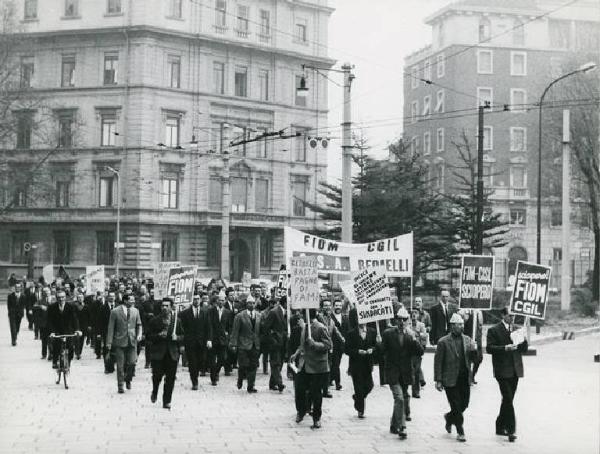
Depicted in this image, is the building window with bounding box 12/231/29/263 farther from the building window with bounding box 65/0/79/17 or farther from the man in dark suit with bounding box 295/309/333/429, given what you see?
the man in dark suit with bounding box 295/309/333/429

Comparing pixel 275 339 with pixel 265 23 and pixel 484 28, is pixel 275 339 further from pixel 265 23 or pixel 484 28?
pixel 265 23

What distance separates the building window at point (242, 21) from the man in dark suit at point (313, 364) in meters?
18.7

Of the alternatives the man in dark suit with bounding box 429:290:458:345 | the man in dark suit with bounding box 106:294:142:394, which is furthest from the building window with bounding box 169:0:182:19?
the man in dark suit with bounding box 106:294:142:394

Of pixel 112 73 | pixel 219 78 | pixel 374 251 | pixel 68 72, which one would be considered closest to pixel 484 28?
pixel 374 251

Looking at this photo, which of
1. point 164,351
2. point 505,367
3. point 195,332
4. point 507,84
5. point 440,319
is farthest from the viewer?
point 507,84

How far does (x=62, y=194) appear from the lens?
29969mm

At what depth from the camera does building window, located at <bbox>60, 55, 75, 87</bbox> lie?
25680mm

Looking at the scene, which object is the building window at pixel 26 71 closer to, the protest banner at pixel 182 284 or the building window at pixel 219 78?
the protest banner at pixel 182 284

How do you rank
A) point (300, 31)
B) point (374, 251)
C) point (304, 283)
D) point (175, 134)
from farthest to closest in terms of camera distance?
point (175, 134) < point (300, 31) < point (374, 251) < point (304, 283)

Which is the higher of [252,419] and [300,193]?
[300,193]

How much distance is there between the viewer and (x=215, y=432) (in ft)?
39.8

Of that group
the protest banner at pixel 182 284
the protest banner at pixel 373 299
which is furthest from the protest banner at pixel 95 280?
the protest banner at pixel 373 299

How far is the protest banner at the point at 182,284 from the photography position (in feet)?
55.1

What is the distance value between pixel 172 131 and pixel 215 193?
13.0ft
